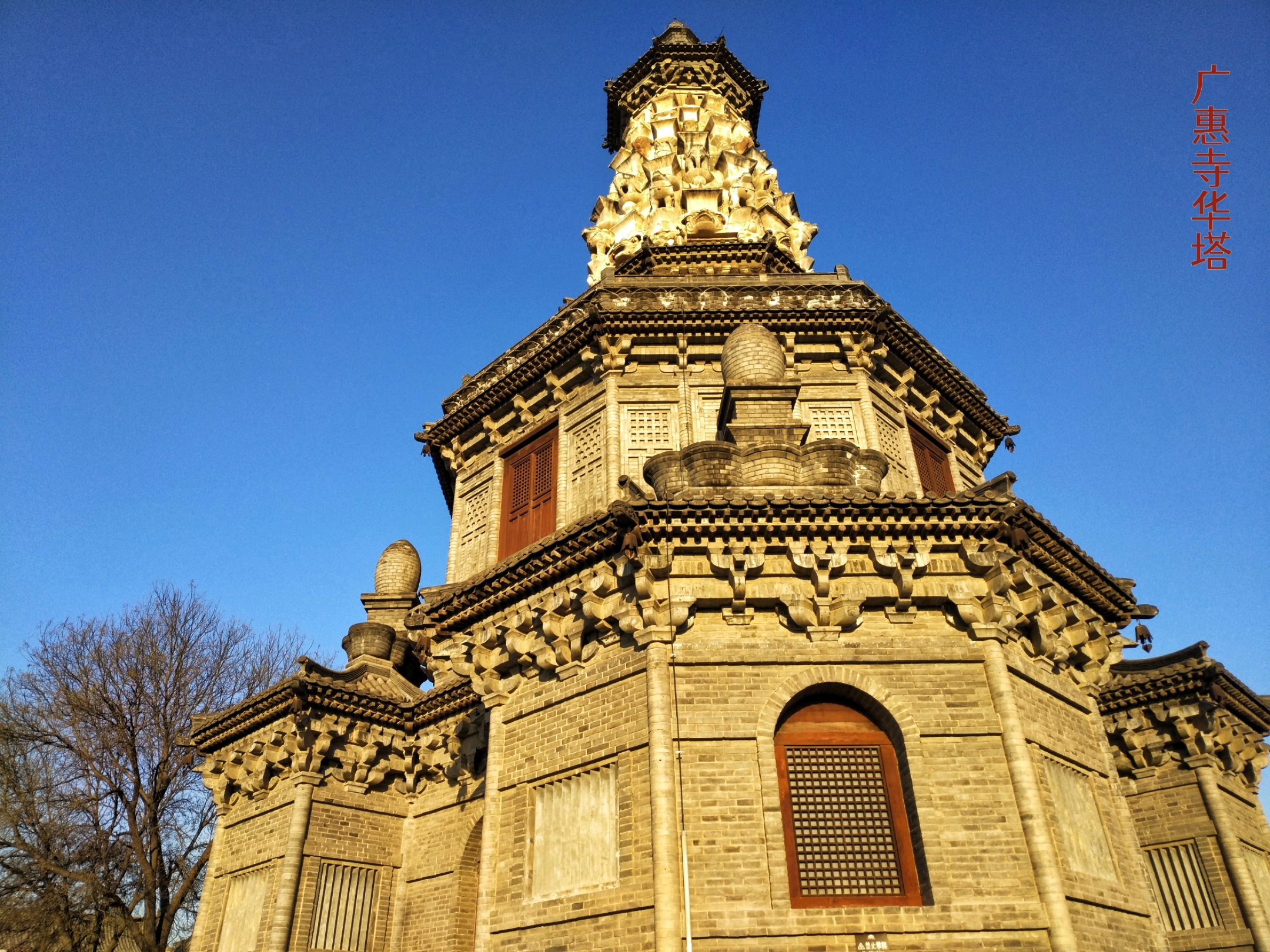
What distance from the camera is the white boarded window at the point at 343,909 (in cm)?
1584

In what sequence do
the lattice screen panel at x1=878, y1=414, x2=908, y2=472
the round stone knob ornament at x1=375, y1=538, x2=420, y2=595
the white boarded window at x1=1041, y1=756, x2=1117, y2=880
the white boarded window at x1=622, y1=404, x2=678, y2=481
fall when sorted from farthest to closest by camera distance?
the round stone knob ornament at x1=375, y1=538, x2=420, y2=595 < the lattice screen panel at x1=878, y1=414, x2=908, y2=472 < the white boarded window at x1=622, y1=404, x2=678, y2=481 < the white boarded window at x1=1041, y1=756, x2=1117, y2=880

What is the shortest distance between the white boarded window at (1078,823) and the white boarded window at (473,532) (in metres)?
10.8

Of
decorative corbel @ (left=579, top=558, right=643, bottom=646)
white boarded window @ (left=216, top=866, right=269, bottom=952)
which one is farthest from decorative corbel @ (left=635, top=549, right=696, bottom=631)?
white boarded window @ (left=216, top=866, right=269, bottom=952)

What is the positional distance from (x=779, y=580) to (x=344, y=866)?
1085cm

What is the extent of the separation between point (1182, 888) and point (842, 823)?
9.45m

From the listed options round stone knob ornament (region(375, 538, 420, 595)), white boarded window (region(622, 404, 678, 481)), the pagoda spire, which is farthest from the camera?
round stone knob ornament (region(375, 538, 420, 595))

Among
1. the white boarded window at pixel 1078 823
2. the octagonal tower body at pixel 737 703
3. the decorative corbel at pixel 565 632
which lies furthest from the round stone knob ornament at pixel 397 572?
the white boarded window at pixel 1078 823

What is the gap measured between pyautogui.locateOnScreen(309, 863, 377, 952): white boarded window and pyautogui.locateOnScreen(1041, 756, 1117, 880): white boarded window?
487 inches

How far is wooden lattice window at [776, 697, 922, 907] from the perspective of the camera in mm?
10359

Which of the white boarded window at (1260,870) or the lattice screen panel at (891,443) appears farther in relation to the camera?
the lattice screen panel at (891,443)

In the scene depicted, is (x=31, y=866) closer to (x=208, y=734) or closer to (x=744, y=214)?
(x=208, y=734)

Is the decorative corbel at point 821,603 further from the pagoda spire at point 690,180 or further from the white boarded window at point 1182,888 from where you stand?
the pagoda spire at point 690,180

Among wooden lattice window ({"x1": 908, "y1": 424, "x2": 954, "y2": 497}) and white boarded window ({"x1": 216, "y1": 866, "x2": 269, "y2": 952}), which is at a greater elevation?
wooden lattice window ({"x1": 908, "y1": 424, "x2": 954, "y2": 497})

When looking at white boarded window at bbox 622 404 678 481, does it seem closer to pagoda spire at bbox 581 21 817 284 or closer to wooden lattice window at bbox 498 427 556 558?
wooden lattice window at bbox 498 427 556 558
